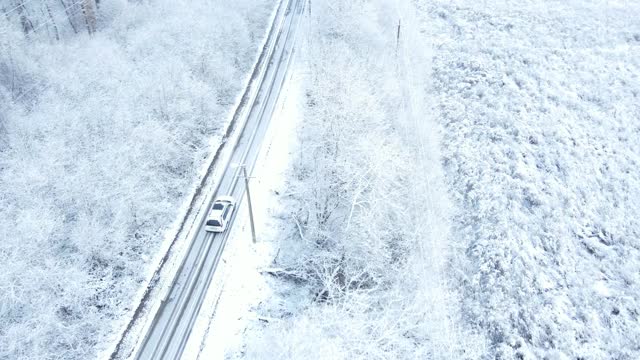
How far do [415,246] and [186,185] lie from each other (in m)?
17.4

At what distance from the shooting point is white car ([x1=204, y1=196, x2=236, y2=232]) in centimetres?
2827

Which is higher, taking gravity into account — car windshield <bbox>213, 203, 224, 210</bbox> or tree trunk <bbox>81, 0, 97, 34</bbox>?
tree trunk <bbox>81, 0, 97, 34</bbox>

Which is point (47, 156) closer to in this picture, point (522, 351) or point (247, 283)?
point (247, 283)

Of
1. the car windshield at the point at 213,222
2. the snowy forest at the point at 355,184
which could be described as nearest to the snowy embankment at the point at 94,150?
the snowy forest at the point at 355,184

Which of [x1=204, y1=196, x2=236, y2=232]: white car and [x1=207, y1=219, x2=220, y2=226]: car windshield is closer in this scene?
[x1=207, y1=219, x2=220, y2=226]: car windshield

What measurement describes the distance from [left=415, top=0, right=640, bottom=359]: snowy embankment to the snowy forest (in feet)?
0.44

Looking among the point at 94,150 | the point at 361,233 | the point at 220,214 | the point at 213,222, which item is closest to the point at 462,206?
the point at 361,233

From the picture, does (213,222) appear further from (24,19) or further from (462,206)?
(24,19)

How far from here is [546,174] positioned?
3206 centimetres

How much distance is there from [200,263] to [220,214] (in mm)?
3463

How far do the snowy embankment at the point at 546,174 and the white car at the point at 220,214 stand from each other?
15333mm

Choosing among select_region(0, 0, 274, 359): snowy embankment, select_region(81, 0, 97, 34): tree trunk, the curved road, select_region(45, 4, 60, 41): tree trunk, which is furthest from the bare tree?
the curved road

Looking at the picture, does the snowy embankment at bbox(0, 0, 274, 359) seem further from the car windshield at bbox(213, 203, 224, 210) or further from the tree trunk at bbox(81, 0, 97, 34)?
the car windshield at bbox(213, 203, 224, 210)

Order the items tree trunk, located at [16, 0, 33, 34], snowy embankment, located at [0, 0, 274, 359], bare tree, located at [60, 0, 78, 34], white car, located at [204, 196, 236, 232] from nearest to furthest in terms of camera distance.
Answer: snowy embankment, located at [0, 0, 274, 359]
white car, located at [204, 196, 236, 232]
tree trunk, located at [16, 0, 33, 34]
bare tree, located at [60, 0, 78, 34]
